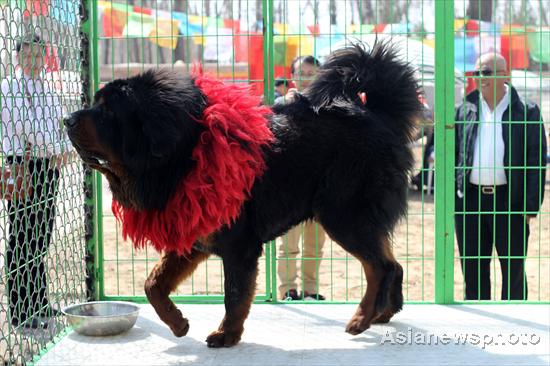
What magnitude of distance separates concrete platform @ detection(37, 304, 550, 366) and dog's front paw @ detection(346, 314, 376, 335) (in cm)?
7

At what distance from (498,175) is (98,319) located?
2.81 m

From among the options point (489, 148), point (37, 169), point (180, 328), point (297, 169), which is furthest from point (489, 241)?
point (37, 169)

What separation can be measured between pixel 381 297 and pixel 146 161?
58.2 inches

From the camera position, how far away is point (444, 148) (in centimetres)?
493

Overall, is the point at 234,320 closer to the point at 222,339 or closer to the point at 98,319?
the point at 222,339

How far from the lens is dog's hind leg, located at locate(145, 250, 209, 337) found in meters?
4.11

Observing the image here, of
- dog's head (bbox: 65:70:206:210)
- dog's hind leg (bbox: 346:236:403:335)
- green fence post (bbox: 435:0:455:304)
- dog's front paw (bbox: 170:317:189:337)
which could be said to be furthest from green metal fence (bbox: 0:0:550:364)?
dog's front paw (bbox: 170:317:189:337)

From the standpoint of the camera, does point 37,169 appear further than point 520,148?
No

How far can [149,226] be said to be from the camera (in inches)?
155

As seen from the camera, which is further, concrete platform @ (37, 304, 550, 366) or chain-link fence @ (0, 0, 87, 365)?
concrete platform @ (37, 304, 550, 366)

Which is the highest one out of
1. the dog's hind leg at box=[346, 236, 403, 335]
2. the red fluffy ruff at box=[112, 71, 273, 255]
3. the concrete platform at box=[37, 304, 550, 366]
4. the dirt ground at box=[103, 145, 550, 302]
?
the red fluffy ruff at box=[112, 71, 273, 255]

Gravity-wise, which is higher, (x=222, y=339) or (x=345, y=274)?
(x=222, y=339)

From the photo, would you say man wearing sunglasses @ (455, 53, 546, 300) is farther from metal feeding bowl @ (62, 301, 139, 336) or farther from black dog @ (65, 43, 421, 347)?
metal feeding bowl @ (62, 301, 139, 336)

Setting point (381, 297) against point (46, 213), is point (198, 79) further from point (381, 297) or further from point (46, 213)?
point (381, 297)
